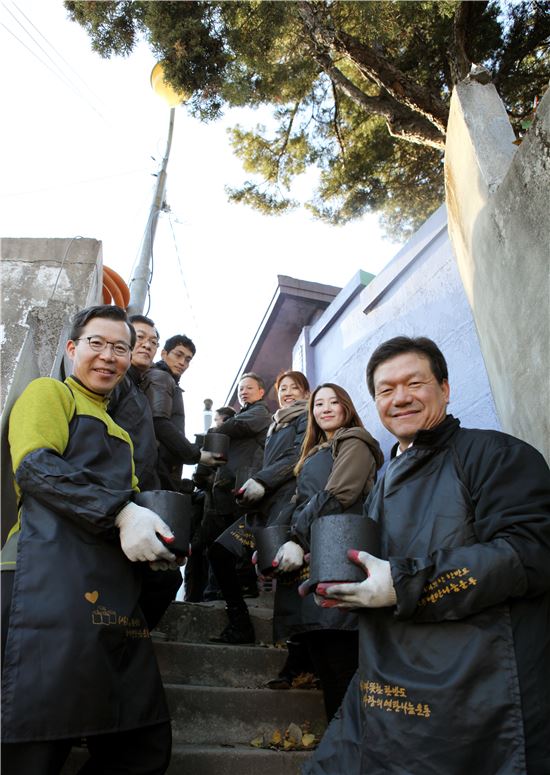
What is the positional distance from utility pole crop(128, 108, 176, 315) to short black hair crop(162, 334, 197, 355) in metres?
1.23

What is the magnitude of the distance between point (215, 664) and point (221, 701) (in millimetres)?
362

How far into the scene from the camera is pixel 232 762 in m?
2.64

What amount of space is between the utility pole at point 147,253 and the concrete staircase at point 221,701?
302cm

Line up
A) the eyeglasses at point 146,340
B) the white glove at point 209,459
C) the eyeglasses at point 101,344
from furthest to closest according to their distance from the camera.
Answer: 1. the white glove at point 209,459
2. the eyeglasses at point 146,340
3. the eyeglasses at point 101,344

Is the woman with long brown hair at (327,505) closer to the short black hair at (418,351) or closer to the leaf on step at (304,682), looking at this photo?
the leaf on step at (304,682)

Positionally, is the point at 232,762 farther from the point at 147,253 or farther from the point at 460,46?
the point at 460,46

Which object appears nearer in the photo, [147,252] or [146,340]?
[146,340]

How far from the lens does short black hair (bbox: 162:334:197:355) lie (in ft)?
15.3

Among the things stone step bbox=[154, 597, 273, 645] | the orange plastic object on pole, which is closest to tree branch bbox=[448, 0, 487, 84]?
the orange plastic object on pole

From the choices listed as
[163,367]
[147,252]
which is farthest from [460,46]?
[163,367]

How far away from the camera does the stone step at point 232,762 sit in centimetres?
262

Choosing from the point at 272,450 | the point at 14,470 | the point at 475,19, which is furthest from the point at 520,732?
the point at 475,19

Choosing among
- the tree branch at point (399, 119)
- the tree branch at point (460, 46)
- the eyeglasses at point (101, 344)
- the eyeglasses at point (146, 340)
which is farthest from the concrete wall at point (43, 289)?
the tree branch at point (460, 46)

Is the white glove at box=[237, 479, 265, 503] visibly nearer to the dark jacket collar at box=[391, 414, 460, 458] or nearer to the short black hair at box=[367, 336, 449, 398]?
the short black hair at box=[367, 336, 449, 398]
